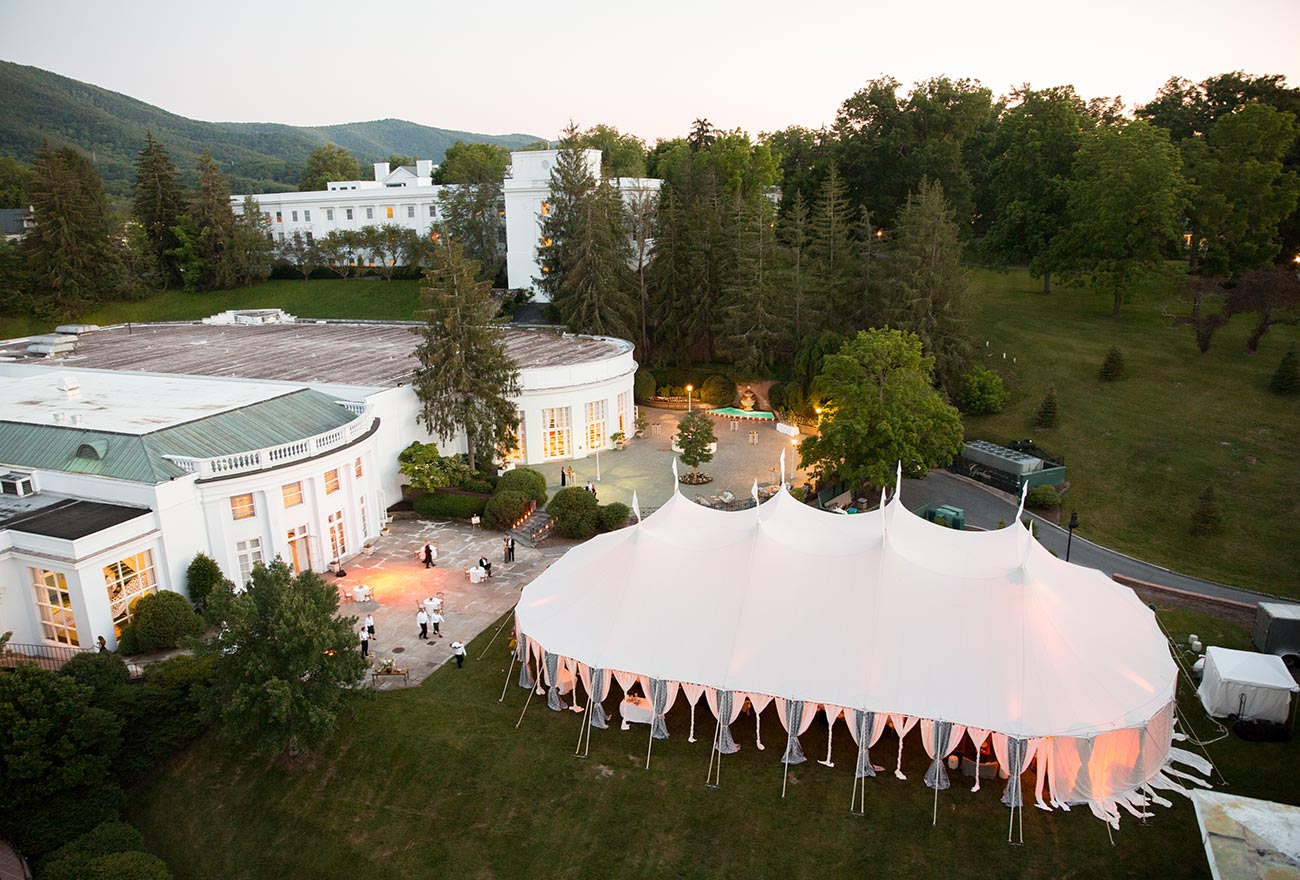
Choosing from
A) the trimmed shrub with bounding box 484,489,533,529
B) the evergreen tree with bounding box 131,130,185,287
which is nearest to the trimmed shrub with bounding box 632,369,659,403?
the trimmed shrub with bounding box 484,489,533,529

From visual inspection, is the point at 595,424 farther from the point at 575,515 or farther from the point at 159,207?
the point at 159,207

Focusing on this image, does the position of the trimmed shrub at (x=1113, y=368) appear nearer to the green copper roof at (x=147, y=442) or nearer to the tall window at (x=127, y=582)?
the green copper roof at (x=147, y=442)

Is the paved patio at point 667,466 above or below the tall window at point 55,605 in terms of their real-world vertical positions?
below

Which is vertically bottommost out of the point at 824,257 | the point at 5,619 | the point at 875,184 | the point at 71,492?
the point at 5,619

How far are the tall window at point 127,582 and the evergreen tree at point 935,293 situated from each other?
32110mm

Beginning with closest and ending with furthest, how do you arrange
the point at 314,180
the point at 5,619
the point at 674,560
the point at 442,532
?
the point at 674,560 → the point at 5,619 → the point at 442,532 → the point at 314,180

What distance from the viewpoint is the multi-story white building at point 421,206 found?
184 ft

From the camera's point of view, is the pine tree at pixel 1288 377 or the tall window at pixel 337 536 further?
the pine tree at pixel 1288 377

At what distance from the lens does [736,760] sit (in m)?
17.3

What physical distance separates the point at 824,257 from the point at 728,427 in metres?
11.7

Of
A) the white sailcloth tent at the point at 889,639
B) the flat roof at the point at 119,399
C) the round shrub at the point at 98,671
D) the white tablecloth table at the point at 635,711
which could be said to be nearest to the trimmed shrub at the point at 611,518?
the white sailcloth tent at the point at 889,639

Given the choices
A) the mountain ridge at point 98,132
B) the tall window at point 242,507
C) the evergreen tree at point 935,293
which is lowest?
the tall window at point 242,507

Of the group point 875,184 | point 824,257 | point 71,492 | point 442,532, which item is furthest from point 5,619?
point 875,184

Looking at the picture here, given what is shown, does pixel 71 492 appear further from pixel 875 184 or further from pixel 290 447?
pixel 875 184
